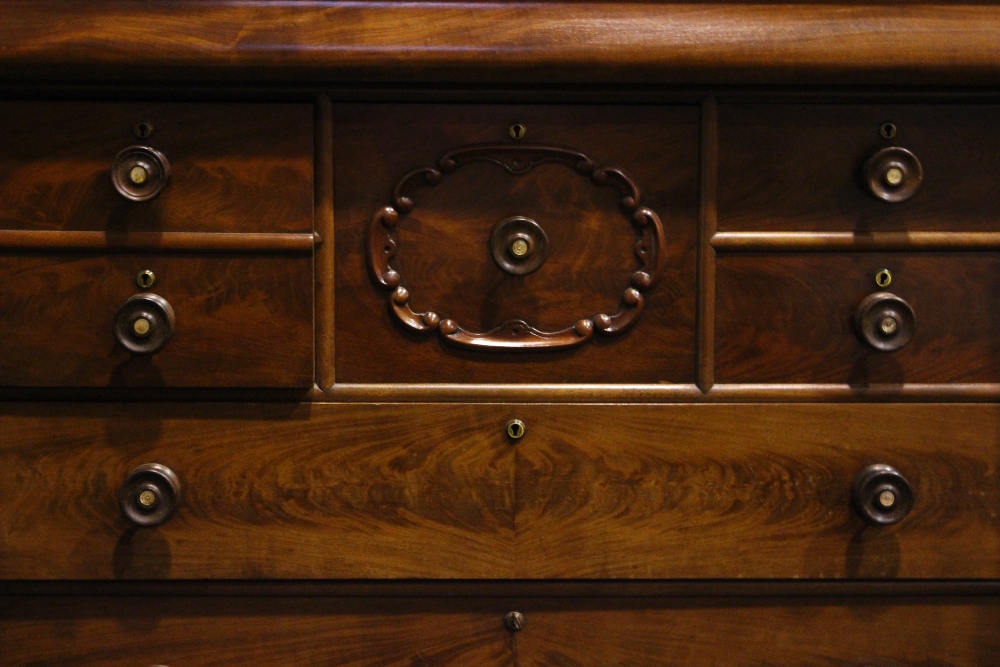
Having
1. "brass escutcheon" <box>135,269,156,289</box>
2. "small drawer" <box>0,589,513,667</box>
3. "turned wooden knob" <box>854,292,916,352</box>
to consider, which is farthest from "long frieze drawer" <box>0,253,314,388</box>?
"turned wooden knob" <box>854,292,916,352</box>

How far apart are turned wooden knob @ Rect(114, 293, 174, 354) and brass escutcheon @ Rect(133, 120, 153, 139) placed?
143 millimetres

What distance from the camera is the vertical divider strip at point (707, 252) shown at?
0.69 meters

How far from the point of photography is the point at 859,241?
70 centimetres

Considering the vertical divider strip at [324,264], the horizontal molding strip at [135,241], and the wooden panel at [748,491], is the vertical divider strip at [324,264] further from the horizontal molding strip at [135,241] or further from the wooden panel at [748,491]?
the wooden panel at [748,491]

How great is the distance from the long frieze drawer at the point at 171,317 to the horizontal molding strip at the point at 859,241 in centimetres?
39

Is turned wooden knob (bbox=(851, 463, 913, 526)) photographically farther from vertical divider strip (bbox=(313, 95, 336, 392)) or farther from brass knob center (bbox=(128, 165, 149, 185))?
brass knob center (bbox=(128, 165, 149, 185))

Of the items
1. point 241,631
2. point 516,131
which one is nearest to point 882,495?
point 516,131

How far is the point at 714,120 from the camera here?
689mm

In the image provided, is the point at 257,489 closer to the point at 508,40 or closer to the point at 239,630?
the point at 239,630

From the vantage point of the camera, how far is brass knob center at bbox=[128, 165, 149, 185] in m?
0.66

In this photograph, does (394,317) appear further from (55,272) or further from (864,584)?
(864,584)

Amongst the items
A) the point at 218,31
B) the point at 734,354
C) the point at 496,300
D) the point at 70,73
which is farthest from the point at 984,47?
the point at 70,73

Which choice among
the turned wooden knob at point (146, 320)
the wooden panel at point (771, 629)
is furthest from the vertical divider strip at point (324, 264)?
the wooden panel at point (771, 629)

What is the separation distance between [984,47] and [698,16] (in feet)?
0.79
